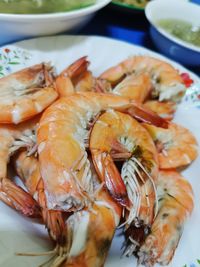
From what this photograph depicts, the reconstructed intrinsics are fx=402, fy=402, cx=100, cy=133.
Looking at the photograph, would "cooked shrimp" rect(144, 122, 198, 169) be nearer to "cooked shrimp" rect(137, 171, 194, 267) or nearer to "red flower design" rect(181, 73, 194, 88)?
"cooked shrimp" rect(137, 171, 194, 267)

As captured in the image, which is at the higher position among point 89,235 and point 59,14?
point 59,14

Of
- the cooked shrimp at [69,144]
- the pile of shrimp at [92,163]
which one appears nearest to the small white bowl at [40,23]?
the pile of shrimp at [92,163]

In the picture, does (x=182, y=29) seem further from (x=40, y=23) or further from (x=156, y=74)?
(x=40, y=23)

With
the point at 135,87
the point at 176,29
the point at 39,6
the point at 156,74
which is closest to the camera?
the point at 135,87

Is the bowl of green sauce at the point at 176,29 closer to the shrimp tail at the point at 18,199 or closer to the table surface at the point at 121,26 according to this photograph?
the table surface at the point at 121,26

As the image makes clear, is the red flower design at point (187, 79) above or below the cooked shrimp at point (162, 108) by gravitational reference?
above

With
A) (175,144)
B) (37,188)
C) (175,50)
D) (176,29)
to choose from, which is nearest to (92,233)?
(37,188)

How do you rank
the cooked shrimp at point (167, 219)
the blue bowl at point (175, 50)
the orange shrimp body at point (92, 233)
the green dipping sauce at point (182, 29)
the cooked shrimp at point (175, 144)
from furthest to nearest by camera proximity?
the green dipping sauce at point (182, 29)
the blue bowl at point (175, 50)
the cooked shrimp at point (175, 144)
the cooked shrimp at point (167, 219)
the orange shrimp body at point (92, 233)
